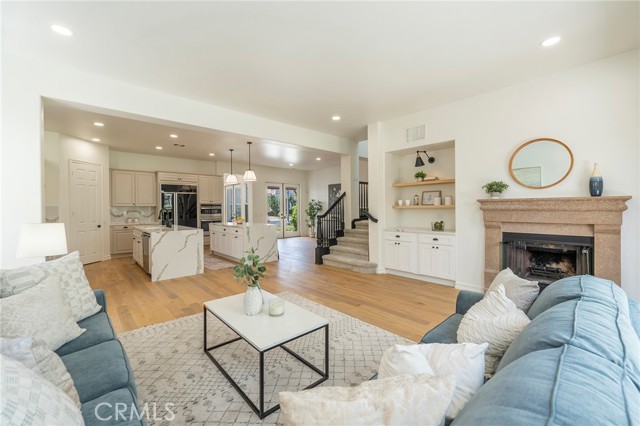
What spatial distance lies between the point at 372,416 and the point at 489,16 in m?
2.99

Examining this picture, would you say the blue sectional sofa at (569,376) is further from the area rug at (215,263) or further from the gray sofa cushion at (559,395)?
the area rug at (215,263)

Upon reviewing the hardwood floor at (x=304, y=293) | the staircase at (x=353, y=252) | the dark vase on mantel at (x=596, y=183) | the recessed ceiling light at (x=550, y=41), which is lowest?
the hardwood floor at (x=304, y=293)

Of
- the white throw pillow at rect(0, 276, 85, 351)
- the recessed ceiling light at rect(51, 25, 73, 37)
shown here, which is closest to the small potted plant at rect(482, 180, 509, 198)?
the white throw pillow at rect(0, 276, 85, 351)

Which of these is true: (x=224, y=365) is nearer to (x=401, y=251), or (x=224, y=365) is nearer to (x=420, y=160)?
(x=401, y=251)

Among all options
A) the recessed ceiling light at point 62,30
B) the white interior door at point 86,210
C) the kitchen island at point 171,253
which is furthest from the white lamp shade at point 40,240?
the white interior door at point 86,210

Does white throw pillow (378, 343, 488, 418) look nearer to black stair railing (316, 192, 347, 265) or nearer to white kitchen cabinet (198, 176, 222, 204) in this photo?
black stair railing (316, 192, 347, 265)

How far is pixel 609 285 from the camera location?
53.6 inches

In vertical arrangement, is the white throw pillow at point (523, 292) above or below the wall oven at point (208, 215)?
below

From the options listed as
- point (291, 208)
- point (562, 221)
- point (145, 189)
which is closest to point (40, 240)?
point (562, 221)

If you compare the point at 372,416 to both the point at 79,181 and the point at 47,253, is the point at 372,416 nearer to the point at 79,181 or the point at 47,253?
the point at 47,253

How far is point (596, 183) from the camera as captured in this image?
3.02 m

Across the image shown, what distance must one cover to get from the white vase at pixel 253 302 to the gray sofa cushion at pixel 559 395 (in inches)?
68.5

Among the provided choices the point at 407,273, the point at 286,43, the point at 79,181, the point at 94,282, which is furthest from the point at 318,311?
the point at 79,181

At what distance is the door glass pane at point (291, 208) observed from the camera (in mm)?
11359
